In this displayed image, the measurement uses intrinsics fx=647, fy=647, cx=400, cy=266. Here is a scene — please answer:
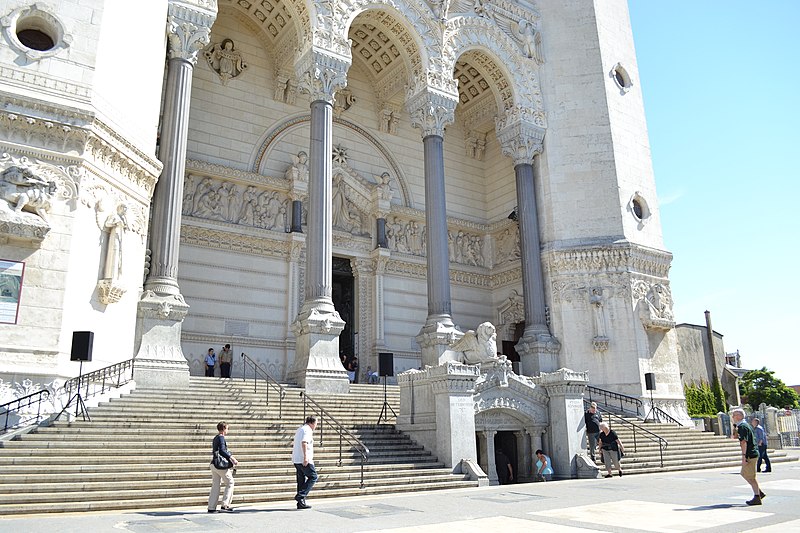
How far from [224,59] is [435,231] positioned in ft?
34.0

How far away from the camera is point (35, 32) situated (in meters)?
15.4

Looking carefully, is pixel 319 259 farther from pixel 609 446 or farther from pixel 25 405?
pixel 609 446

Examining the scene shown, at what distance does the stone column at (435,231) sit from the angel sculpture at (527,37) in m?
5.49

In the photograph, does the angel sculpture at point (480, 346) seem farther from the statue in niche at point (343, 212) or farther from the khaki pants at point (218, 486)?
the statue in niche at point (343, 212)

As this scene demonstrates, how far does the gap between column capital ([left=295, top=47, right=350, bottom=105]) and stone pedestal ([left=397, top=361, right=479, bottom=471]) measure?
411 inches

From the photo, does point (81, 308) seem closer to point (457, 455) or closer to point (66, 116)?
point (66, 116)

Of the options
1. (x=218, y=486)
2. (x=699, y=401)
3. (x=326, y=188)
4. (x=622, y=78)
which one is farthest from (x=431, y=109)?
(x=699, y=401)

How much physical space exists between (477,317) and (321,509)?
1952 centimetres

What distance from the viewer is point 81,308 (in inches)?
570

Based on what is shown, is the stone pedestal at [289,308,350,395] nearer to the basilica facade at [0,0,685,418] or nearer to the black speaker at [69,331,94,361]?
the basilica facade at [0,0,685,418]

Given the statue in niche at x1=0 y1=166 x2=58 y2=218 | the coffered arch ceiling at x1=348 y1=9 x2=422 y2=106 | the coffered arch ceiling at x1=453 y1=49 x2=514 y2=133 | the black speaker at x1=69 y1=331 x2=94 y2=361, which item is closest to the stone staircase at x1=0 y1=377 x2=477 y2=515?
the black speaker at x1=69 y1=331 x2=94 y2=361

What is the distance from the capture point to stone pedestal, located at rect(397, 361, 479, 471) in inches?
560

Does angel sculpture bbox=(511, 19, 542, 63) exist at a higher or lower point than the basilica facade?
higher

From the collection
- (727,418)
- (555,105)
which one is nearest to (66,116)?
(555,105)
